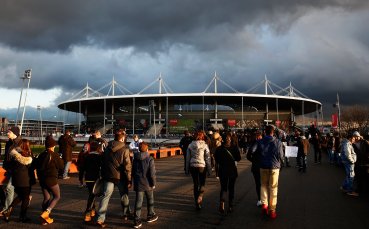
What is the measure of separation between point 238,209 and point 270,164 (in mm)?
1423

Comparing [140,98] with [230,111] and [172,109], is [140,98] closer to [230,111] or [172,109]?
[172,109]

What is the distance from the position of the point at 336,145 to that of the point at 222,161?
11.6 metres

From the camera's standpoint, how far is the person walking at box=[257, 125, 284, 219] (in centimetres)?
694

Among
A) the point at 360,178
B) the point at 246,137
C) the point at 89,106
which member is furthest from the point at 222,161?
the point at 89,106

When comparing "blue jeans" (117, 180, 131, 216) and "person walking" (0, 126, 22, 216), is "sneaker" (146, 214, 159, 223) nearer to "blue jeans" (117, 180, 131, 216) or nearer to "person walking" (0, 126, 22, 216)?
"blue jeans" (117, 180, 131, 216)

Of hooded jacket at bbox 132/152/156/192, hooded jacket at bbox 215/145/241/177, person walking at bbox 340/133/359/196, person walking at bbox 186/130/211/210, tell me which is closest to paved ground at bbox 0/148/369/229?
person walking at bbox 186/130/211/210

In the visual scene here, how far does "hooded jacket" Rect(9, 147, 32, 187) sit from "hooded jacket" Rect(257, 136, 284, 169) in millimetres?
4283

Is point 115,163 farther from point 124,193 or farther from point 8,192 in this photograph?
point 8,192

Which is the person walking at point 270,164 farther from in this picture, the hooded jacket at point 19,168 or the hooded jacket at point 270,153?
the hooded jacket at point 19,168

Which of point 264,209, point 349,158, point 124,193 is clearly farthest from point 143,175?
point 349,158

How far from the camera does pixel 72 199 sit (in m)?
8.91

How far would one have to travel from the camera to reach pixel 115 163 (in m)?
6.41

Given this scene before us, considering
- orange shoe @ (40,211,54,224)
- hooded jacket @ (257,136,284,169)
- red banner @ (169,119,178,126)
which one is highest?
red banner @ (169,119,178,126)

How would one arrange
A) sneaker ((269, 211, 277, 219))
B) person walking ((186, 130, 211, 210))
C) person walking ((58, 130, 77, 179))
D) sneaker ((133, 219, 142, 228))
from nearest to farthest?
sneaker ((133, 219, 142, 228)), sneaker ((269, 211, 277, 219)), person walking ((186, 130, 211, 210)), person walking ((58, 130, 77, 179))
